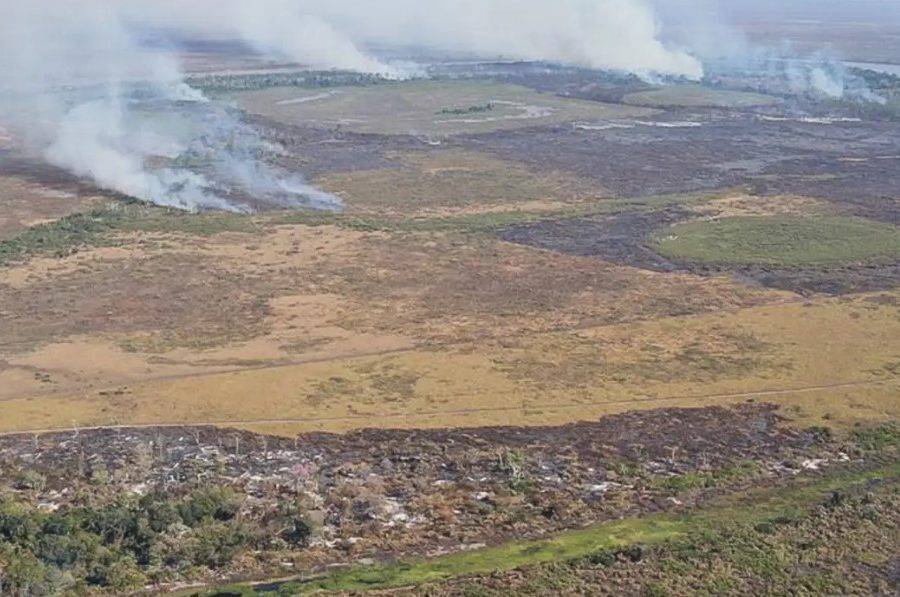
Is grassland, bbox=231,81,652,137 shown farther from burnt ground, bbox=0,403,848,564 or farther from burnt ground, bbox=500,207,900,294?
burnt ground, bbox=0,403,848,564

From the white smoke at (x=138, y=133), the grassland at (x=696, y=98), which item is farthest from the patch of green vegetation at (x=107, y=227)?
the grassland at (x=696, y=98)

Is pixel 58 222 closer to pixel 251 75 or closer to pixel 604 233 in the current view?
pixel 604 233

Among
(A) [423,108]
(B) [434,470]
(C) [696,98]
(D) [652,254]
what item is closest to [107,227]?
(D) [652,254]

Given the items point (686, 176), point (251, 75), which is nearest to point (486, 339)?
point (686, 176)

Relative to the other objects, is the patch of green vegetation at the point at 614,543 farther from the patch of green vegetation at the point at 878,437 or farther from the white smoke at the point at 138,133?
the white smoke at the point at 138,133

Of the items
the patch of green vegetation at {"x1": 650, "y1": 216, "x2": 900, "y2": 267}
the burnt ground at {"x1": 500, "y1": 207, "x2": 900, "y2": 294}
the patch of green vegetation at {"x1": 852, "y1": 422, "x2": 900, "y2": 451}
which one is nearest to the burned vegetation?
the patch of green vegetation at {"x1": 852, "y1": 422, "x2": 900, "y2": 451}

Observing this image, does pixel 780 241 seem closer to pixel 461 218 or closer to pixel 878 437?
pixel 461 218
